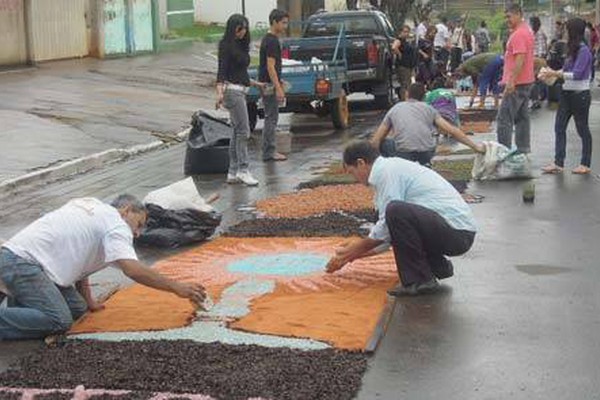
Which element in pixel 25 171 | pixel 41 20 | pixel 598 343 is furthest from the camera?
pixel 41 20

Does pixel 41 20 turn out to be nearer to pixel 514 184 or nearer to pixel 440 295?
pixel 514 184

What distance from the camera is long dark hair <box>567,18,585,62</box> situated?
10.8 metres

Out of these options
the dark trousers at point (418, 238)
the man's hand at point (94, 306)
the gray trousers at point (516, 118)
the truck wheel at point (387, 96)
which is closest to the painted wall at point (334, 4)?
the truck wheel at point (387, 96)

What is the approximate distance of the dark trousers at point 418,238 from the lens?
20.5 feet

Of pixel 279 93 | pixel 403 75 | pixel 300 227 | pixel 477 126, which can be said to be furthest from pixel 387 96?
pixel 300 227

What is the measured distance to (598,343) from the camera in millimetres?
5387

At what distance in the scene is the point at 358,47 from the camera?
19.1 m

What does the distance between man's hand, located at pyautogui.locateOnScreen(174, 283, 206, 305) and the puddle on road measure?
254cm

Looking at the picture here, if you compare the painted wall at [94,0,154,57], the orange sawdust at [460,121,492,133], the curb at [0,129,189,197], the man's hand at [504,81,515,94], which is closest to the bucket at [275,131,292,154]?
the curb at [0,129,189,197]

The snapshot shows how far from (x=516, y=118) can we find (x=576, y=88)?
1014mm

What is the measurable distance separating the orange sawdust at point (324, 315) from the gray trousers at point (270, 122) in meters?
6.40

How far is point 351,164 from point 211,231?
2.35 metres

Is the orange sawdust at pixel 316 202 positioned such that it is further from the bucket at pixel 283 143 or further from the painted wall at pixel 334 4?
the painted wall at pixel 334 4

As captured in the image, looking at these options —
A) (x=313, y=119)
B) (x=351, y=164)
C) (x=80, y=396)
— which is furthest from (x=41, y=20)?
(x=80, y=396)
